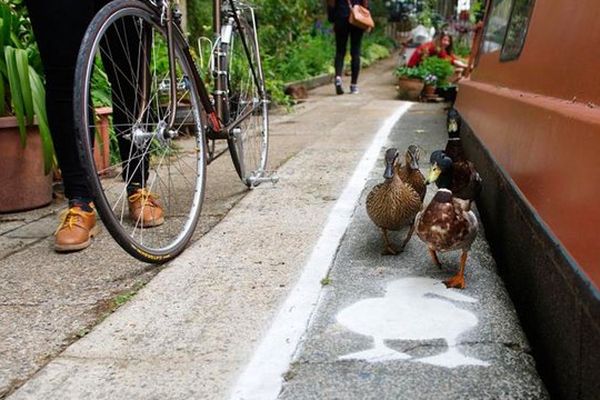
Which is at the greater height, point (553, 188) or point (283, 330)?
point (553, 188)

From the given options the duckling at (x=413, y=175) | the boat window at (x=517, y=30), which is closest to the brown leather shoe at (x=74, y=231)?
the duckling at (x=413, y=175)

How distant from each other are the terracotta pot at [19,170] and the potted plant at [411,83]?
20.8ft

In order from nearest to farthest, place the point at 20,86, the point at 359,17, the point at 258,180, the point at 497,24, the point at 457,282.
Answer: the point at 457,282
the point at 20,86
the point at 258,180
the point at 497,24
the point at 359,17

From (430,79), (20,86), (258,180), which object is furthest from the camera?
(430,79)

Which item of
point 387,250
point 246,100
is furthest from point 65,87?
point 387,250

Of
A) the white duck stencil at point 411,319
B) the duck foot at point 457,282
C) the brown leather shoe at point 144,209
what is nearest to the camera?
the white duck stencil at point 411,319

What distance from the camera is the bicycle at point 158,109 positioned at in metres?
2.09

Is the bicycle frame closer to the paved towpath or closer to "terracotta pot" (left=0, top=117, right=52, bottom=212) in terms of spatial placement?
the paved towpath

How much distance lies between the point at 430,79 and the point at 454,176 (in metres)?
6.48

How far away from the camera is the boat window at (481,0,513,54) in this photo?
3.38 meters

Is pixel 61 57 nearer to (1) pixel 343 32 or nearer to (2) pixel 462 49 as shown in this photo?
(1) pixel 343 32

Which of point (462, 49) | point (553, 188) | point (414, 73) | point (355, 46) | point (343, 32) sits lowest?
point (462, 49)

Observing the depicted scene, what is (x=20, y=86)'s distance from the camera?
3.01 meters

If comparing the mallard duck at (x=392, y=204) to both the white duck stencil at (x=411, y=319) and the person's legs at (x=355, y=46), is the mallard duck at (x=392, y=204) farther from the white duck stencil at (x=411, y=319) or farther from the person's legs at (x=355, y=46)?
the person's legs at (x=355, y=46)
